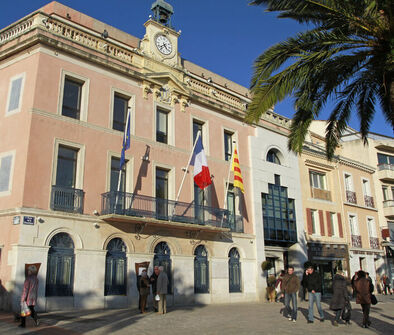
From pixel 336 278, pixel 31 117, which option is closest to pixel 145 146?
pixel 31 117

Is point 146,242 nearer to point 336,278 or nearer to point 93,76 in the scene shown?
point 93,76

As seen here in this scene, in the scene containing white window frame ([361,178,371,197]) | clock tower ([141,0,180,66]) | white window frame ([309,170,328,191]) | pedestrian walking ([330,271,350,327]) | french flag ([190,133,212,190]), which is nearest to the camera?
pedestrian walking ([330,271,350,327])

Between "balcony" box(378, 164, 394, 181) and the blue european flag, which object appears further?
"balcony" box(378, 164, 394, 181)

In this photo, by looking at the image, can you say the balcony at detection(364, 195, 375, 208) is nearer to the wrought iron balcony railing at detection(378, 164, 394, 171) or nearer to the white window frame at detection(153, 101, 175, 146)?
the wrought iron balcony railing at detection(378, 164, 394, 171)

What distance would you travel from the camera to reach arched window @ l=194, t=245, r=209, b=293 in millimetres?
21188

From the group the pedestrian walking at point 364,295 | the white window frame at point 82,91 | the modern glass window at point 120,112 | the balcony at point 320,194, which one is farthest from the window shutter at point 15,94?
the balcony at point 320,194

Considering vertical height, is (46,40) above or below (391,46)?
above

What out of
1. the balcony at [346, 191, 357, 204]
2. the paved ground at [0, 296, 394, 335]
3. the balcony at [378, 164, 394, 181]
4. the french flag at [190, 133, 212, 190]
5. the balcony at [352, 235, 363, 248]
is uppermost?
the balcony at [378, 164, 394, 181]

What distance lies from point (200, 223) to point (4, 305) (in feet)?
31.5

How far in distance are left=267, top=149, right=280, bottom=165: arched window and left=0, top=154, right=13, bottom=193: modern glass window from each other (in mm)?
16135

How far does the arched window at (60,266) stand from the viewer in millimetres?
16158

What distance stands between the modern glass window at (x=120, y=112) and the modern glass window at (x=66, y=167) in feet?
9.02

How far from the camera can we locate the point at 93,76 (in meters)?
19.6

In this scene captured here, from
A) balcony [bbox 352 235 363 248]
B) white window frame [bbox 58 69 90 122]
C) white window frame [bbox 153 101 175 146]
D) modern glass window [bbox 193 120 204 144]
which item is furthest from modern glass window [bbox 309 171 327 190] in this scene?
white window frame [bbox 58 69 90 122]
